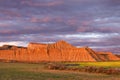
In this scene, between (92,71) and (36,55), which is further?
(36,55)

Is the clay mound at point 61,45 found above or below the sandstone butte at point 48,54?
above

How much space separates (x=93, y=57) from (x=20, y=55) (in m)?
33.6

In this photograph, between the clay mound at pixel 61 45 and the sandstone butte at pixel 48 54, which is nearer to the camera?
the sandstone butte at pixel 48 54

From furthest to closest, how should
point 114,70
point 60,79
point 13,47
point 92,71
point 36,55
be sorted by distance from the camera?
point 13,47, point 36,55, point 92,71, point 114,70, point 60,79

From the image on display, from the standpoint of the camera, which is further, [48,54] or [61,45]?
[61,45]

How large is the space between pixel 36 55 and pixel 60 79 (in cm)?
10413

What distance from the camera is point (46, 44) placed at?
151 metres

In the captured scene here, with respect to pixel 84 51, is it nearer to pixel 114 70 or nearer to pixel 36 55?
pixel 36 55

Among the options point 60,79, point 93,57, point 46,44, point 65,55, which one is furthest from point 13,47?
point 60,79

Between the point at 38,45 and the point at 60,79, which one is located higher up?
the point at 38,45

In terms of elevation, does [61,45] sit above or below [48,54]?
above

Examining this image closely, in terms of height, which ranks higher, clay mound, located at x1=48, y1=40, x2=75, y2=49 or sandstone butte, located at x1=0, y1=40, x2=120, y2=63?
clay mound, located at x1=48, y1=40, x2=75, y2=49

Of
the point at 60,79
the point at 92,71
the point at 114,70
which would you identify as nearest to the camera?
the point at 60,79

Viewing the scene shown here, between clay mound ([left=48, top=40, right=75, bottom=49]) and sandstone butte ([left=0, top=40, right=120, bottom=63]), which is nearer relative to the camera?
sandstone butte ([left=0, top=40, right=120, bottom=63])
